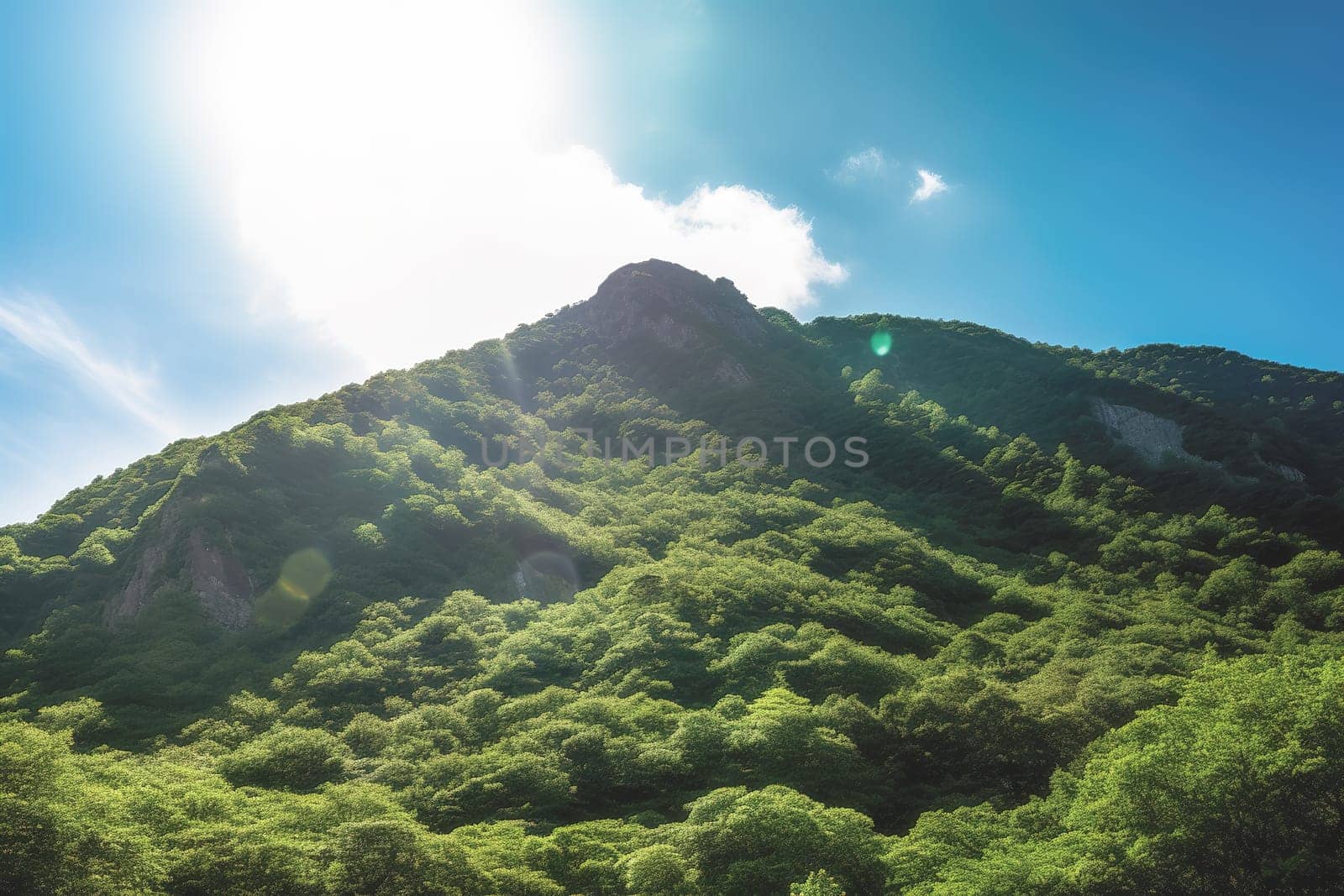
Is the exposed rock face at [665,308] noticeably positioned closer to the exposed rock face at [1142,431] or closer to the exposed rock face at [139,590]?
the exposed rock face at [1142,431]

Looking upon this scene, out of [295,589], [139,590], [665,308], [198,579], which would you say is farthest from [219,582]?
[665,308]

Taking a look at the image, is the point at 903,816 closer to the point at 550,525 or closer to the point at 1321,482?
the point at 550,525

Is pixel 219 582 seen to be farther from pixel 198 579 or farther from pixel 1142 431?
pixel 1142 431

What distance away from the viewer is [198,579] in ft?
190

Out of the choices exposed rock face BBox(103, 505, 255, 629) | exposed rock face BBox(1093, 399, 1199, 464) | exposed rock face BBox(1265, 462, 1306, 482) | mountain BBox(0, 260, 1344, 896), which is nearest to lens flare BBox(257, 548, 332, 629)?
mountain BBox(0, 260, 1344, 896)

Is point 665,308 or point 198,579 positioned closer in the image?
point 198,579

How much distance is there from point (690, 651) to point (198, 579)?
41344 mm

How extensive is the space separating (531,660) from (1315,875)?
144 feet

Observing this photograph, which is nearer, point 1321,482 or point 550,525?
point 550,525

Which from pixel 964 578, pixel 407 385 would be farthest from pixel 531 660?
pixel 407 385

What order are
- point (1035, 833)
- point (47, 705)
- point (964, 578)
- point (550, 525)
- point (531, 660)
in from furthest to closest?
1. point (550, 525)
2. point (964, 578)
3. point (531, 660)
4. point (47, 705)
5. point (1035, 833)

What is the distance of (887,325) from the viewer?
170m

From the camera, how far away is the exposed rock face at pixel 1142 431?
9419 centimetres

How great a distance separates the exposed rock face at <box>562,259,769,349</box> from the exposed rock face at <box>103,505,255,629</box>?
95254 millimetres
